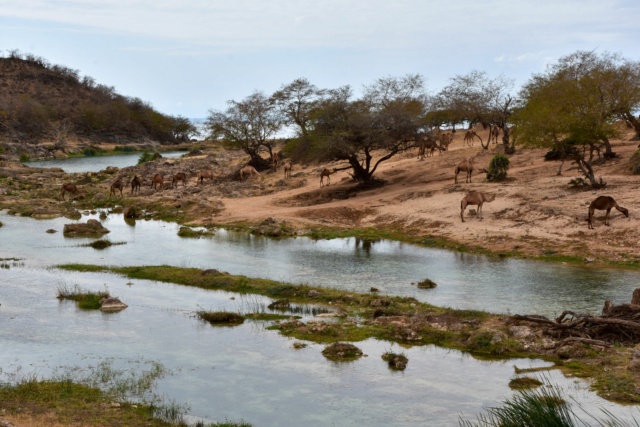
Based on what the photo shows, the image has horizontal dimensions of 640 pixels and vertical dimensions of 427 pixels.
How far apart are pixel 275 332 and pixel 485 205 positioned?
16.9 m

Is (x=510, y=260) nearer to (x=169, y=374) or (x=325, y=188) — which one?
(x=169, y=374)

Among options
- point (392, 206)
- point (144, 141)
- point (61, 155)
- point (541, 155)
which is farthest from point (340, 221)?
point (144, 141)

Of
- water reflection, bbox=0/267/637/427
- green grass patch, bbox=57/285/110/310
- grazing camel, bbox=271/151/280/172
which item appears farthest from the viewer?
grazing camel, bbox=271/151/280/172

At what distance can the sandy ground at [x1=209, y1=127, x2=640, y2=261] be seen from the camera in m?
25.4

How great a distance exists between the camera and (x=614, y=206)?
26.0 m

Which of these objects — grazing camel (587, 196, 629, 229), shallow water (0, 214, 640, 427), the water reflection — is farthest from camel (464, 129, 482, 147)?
the water reflection

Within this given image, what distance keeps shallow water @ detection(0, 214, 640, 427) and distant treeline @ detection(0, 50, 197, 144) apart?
238 ft

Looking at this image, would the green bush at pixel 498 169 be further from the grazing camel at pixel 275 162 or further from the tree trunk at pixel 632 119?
the grazing camel at pixel 275 162

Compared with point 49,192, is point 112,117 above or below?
above

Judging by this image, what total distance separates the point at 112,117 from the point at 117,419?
10867 cm

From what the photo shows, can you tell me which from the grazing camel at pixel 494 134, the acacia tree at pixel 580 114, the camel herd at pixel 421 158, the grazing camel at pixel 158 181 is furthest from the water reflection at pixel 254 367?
the grazing camel at pixel 494 134

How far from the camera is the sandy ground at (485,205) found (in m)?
25.4

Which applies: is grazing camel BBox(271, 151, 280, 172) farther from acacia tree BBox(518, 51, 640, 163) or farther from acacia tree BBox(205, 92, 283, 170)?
acacia tree BBox(518, 51, 640, 163)

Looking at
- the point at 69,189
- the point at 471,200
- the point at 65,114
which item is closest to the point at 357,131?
the point at 471,200
